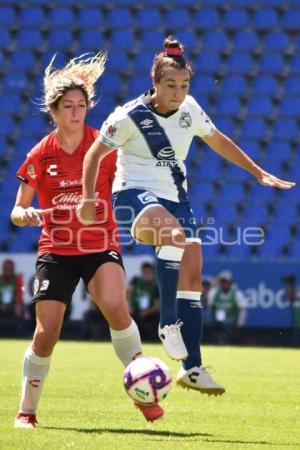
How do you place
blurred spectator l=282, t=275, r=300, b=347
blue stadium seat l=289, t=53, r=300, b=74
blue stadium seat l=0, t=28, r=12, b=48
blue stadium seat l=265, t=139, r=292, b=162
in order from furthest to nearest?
blue stadium seat l=0, t=28, r=12, b=48, blue stadium seat l=289, t=53, r=300, b=74, blue stadium seat l=265, t=139, r=292, b=162, blurred spectator l=282, t=275, r=300, b=347

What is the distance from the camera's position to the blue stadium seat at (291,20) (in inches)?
813

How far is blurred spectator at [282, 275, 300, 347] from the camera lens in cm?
1558

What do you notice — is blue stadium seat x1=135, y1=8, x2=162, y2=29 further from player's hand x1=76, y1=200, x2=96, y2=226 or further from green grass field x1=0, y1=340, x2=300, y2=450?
player's hand x1=76, y1=200, x2=96, y2=226

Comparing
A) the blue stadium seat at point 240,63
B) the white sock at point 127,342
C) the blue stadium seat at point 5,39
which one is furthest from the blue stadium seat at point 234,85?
the white sock at point 127,342

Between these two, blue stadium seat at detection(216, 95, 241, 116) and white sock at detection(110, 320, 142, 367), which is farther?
blue stadium seat at detection(216, 95, 241, 116)

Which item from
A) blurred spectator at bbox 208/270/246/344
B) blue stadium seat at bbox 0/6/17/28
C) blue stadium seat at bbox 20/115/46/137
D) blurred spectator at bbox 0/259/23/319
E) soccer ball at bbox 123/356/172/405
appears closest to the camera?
soccer ball at bbox 123/356/172/405

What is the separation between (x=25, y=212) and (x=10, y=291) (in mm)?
10459

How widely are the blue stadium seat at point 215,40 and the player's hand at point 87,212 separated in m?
14.9

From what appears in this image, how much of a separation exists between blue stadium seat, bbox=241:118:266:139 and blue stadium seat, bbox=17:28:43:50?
467cm

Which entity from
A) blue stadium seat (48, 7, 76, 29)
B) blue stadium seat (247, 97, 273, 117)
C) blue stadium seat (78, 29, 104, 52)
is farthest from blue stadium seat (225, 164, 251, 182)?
blue stadium seat (48, 7, 76, 29)

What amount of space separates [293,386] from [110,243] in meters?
3.48

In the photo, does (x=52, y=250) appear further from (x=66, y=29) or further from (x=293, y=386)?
(x=66, y=29)

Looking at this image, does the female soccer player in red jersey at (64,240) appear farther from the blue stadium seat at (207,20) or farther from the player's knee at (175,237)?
the blue stadium seat at (207,20)

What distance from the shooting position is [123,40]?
20828 millimetres
